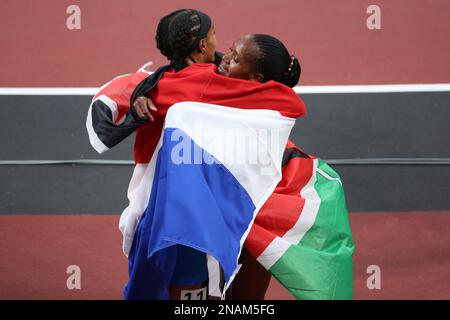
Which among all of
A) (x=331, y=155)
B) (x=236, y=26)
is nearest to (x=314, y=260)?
(x=331, y=155)

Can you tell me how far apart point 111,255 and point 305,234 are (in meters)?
1.71

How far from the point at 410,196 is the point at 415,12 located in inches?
36.9

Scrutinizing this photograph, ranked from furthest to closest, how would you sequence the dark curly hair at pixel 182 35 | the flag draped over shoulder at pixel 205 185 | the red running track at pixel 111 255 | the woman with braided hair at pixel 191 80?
1. the red running track at pixel 111 255
2. the dark curly hair at pixel 182 35
3. the woman with braided hair at pixel 191 80
4. the flag draped over shoulder at pixel 205 185

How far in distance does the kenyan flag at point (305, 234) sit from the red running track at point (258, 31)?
4.83ft

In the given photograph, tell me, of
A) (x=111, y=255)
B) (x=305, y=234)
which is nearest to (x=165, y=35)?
(x=305, y=234)

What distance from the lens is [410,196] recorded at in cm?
397

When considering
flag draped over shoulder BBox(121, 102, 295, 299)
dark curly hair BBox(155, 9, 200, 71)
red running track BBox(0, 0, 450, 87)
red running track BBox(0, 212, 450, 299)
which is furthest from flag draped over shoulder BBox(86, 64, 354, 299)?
red running track BBox(0, 0, 450, 87)

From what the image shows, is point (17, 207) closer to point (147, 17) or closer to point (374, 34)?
point (147, 17)

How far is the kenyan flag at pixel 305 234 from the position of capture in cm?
241

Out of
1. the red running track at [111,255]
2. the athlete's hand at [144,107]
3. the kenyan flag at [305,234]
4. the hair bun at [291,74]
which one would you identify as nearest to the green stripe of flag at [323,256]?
the kenyan flag at [305,234]

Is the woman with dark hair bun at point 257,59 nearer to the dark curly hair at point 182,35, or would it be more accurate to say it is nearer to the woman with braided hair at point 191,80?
the woman with braided hair at point 191,80

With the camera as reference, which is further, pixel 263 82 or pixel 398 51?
pixel 398 51

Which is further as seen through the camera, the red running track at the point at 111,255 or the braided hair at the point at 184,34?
the red running track at the point at 111,255

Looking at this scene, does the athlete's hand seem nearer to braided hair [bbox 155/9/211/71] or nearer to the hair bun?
braided hair [bbox 155/9/211/71]
